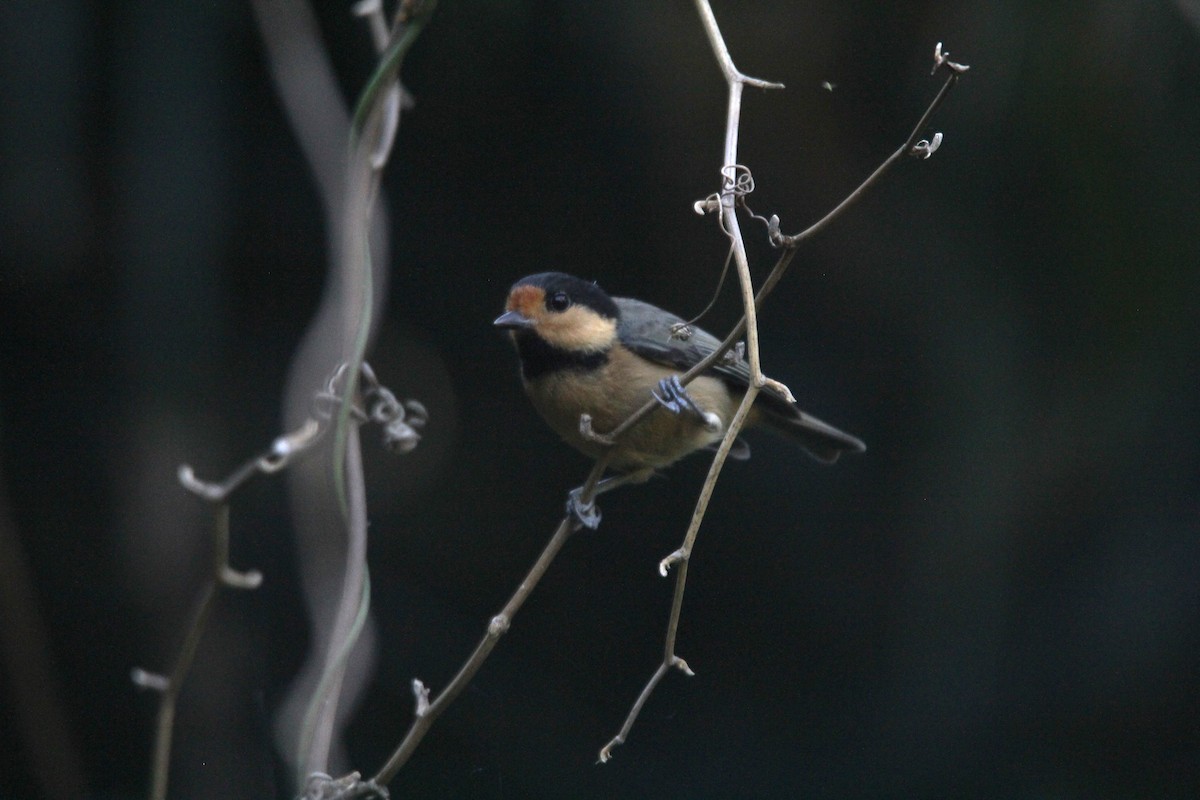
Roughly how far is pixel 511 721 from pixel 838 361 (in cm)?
159

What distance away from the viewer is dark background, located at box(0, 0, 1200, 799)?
3.54 meters

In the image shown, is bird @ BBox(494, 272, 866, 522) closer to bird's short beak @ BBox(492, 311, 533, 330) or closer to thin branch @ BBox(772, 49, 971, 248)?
bird's short beak @ BBox(492, 311, 533, 330)

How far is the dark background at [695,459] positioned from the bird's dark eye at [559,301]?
2.73ft

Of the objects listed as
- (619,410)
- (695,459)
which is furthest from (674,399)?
(695,459)

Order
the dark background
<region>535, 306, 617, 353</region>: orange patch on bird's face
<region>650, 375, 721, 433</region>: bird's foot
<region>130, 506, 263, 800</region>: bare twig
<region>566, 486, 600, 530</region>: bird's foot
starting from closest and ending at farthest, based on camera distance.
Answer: <region>130, 506, 263, 800</region>: bare twig, <region>650, 375, 721, 433</region>: bird's foot, <region>566, 486, 600, 530</region>: bird's foot, <region>535, 306, 617, 353</region>: orange patch on bird's face, the dark background

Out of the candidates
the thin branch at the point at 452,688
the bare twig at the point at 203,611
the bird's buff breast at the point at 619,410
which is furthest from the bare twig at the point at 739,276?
the bird's buff breast at the point at 619,410

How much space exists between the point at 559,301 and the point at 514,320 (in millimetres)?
140

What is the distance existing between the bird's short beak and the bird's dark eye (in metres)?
0.07

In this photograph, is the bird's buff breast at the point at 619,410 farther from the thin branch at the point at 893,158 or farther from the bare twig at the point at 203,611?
the bare twig at the point at 203,611

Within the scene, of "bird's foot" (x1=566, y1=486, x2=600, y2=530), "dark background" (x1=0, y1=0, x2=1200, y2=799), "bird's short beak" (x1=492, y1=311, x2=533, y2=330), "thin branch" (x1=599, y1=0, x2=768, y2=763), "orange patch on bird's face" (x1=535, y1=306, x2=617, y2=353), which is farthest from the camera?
"dark background" (x1=0, y1=0, x2=1200, y2=799)

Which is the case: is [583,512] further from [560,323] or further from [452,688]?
[452,688]

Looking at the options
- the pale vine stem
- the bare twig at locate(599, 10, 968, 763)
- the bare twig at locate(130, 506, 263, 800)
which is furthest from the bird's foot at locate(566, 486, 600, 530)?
the bare twig at locate(130, 506, 263, 800)

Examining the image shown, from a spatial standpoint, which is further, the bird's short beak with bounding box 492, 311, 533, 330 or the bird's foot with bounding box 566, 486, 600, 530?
the bird's short beak with bounding box 492, 311, 533, 330

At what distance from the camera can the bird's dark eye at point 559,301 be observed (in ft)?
9.37
